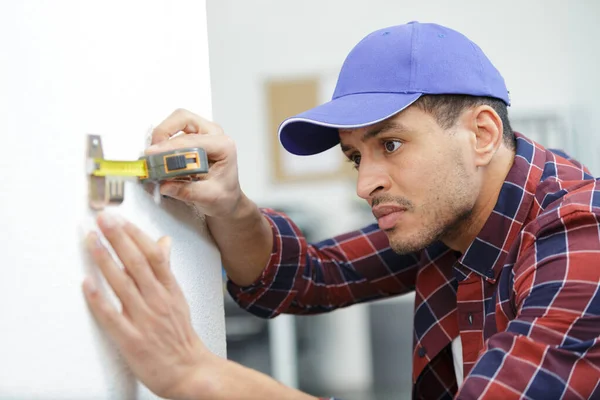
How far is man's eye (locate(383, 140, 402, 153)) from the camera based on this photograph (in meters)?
0.97

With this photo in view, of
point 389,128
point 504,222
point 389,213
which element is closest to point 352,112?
point 389,128

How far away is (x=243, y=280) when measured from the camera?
1.12 m

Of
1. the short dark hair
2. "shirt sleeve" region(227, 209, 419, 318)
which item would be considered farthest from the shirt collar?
"shirt sleeve" region(227, 209, 419, 318)

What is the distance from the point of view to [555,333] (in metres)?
0.78

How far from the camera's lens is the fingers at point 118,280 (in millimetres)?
620

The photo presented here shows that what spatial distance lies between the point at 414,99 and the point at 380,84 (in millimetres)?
64

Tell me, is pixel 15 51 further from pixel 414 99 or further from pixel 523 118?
pixel 523 118

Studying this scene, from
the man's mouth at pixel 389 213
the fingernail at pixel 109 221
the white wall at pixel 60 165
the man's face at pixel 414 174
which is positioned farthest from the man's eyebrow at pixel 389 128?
the fingernail at pixel 109 221

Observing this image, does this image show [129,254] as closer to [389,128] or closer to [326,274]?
[389,128]

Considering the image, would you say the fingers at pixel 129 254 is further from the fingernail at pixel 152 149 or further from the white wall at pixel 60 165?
the fingernail at pixel 152 149

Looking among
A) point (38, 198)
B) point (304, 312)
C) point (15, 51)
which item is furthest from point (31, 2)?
point (304, 312)

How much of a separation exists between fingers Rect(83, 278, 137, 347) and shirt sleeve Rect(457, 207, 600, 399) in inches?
15.0

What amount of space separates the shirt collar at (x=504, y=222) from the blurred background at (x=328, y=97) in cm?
178

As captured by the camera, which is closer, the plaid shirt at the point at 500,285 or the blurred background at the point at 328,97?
the plaid shirt at the point at 500,285
